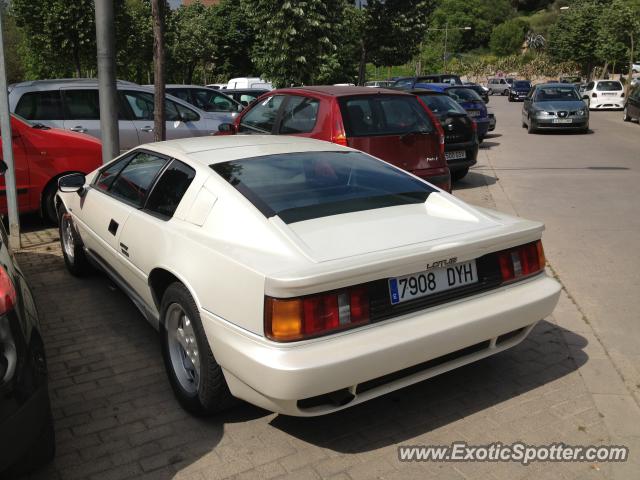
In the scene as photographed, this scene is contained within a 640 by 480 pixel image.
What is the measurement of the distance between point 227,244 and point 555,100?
66.8 feet

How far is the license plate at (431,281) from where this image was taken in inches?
124

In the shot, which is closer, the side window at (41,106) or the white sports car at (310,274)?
the white sports car at (310,274)

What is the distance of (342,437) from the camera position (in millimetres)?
3430

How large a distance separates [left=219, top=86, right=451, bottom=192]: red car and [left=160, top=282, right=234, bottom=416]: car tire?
4.12 meters

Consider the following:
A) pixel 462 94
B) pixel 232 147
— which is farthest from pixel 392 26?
pixel 232 147

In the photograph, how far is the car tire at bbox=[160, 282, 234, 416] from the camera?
3346 mm

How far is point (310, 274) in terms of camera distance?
9.48 ft

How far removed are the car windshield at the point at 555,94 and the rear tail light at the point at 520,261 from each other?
1928cm

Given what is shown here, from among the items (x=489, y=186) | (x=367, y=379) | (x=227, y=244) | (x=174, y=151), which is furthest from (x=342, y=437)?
(x=489, y=186)

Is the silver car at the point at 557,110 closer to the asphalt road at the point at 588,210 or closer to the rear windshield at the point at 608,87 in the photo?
the asphalt road at the point at 588,210

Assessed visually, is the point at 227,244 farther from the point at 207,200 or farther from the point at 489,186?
the point at 489,186

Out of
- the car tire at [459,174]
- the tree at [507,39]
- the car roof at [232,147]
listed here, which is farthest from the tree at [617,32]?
the tree at [507,39]

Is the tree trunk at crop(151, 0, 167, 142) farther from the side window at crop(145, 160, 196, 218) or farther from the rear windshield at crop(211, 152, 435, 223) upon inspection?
the rear windshield at crop(211, 152, 435, 223)

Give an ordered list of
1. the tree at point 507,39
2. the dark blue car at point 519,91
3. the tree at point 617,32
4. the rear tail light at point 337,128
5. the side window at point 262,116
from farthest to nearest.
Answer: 1. the tree at point 507,39
2. the dark blue car at point 519,91
3. the tree at point 617,32
4. the side window at point 262,116
5. the rear tail light at point 337,128
